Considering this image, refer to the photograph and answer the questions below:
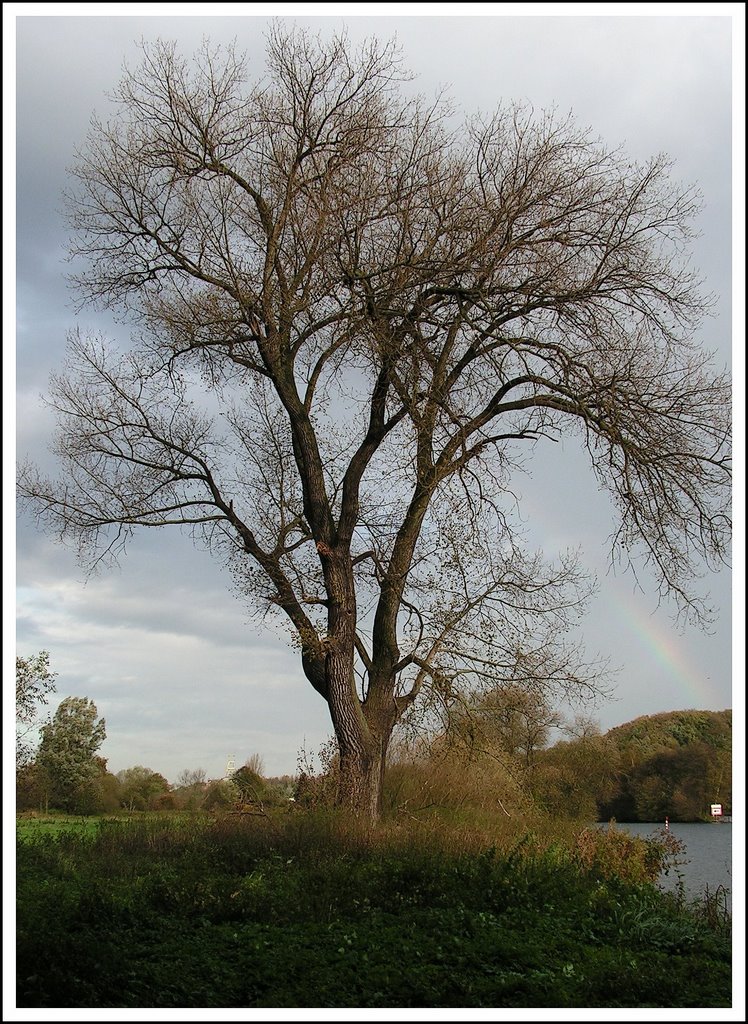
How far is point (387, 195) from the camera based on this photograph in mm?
11438

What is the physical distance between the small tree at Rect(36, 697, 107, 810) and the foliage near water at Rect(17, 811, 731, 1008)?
10.9 ft

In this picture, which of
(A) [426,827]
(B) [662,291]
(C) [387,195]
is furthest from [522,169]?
(A) [426,827]

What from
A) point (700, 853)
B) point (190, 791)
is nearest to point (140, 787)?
point (190, 791)

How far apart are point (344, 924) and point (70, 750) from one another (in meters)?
8.54

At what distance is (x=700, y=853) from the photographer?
12914 millimetres

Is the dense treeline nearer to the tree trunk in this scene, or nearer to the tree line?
the tree line

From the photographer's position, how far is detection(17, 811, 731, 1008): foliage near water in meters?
5.95

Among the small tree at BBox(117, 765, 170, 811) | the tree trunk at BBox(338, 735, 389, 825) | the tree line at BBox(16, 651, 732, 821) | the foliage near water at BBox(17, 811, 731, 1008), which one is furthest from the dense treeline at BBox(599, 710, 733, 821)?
the small tree at BBox(117, 765, 170, 811)

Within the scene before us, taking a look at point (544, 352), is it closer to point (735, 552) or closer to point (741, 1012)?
point (735, 552)

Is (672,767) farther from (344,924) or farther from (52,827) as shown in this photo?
(52,827)

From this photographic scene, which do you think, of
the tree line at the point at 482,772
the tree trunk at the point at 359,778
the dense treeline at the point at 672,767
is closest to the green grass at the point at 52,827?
the tree line at the point at 482,772

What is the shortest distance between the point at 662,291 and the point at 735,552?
494 cm

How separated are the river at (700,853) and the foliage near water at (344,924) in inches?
20.7

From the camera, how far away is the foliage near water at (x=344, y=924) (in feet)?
19.5
